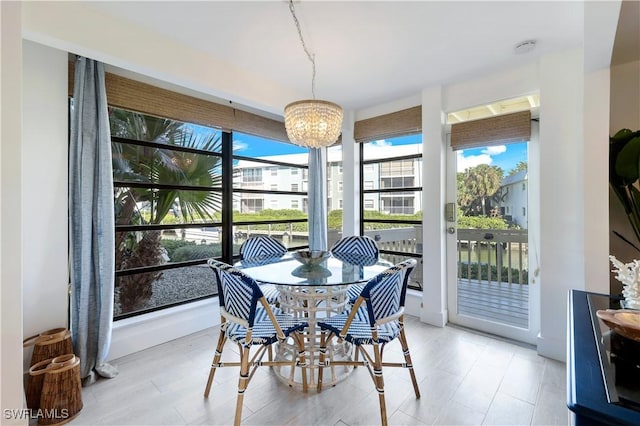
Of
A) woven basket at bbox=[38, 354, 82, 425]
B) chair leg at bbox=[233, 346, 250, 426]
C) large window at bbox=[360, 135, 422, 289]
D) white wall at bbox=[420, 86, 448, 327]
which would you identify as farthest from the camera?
large window at bbox=[360, 135, 422, 289]

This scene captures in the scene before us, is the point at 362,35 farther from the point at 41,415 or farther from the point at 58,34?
the point at 41,415

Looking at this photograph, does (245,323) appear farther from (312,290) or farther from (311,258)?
(311,258)

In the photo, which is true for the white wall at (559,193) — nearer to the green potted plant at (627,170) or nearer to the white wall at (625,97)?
the white wall at (625,97)

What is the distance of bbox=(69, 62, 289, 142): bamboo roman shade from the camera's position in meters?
2.45

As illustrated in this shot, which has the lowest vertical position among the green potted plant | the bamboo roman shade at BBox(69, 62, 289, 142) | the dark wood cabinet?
the dark wood cabinet

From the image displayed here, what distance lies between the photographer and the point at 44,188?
212cm

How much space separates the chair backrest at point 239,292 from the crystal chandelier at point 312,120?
1123mm

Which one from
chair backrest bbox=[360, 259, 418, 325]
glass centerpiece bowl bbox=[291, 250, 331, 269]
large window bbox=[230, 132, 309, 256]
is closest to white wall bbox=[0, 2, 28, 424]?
glass centerpiece bowl bbox=[291, 250, 331, 269]

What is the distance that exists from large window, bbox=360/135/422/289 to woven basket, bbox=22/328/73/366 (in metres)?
3.25

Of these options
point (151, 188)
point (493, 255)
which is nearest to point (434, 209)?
point (493, 255)

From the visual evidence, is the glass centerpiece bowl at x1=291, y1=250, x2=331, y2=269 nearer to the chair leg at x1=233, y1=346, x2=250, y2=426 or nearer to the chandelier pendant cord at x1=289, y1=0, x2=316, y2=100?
the chair leg at x1=233, y1=346, x2=250, y2=426

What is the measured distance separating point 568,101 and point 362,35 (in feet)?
5.93

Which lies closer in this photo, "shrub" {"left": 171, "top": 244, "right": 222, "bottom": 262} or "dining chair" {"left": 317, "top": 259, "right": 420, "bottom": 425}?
"dining chair" {"left": 317, "top": 259, "right": 420, "bottom": 425}

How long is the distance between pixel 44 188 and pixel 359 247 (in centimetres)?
268
